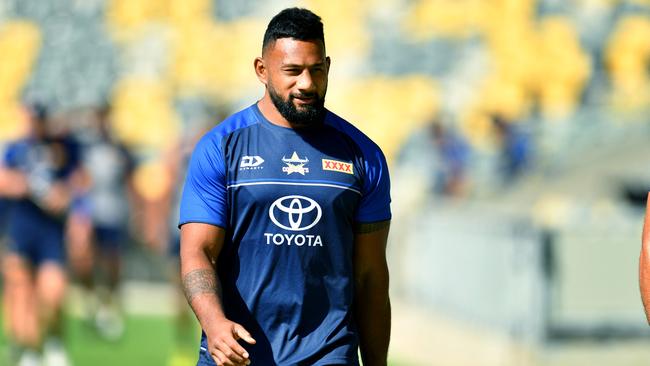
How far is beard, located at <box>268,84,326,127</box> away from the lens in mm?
4633

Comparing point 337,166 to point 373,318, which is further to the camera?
point 373,318

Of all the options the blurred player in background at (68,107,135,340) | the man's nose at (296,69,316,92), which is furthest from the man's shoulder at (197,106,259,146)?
the blurred player in background at (68,107,135,340)

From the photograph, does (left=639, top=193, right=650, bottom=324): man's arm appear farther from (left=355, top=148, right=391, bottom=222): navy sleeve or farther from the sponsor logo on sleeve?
the sponsor logo on sleeve

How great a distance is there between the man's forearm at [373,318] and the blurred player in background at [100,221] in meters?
11.9

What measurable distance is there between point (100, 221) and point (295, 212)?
42.2 ft

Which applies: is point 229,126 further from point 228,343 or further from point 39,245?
point 39,245

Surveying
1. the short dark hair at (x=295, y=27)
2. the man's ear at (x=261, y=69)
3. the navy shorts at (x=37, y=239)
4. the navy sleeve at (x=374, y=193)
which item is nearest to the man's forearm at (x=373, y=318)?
the navy sleeve at (x=374, y=193)

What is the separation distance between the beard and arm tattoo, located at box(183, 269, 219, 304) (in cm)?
61

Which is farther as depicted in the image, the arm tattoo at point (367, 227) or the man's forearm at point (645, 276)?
the man's forearm at point (645, 276)

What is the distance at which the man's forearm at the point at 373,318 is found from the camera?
4848mm

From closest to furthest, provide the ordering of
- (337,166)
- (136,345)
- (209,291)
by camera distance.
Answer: (209,291) < (337,166) < (136,345)

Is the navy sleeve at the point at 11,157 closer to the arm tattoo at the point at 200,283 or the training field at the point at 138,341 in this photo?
the training field at the point at 138,341

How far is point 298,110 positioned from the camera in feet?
15.2

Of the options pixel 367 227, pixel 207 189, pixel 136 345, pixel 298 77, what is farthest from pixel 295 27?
pixel 136 345
